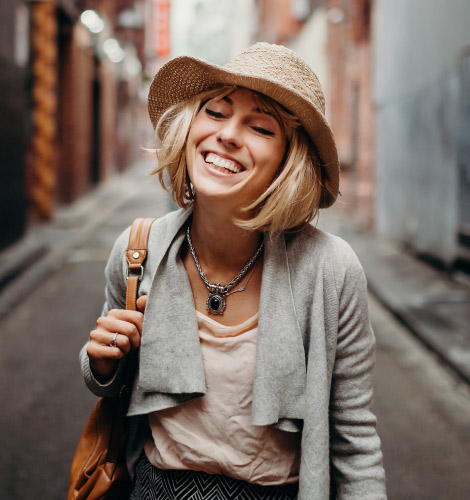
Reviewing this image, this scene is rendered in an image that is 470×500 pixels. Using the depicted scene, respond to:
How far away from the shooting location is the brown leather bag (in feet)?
5.32

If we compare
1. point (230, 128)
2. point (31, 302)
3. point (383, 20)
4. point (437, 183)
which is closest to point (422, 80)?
Result: point (437, 183)

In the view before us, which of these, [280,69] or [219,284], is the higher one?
[280,69]

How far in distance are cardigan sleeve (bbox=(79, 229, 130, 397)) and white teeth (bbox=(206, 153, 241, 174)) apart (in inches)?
13.8

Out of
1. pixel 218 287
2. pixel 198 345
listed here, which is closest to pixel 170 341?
pixel 198 345

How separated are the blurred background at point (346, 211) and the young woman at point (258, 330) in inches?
18.4

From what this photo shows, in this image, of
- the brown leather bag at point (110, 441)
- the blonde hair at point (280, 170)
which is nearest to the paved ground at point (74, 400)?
the brown leather bag at point (110, 441)

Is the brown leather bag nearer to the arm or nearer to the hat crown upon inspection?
the arm

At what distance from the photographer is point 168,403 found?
1570 millimetres

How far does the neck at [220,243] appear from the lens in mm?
1657

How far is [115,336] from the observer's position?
1.55m

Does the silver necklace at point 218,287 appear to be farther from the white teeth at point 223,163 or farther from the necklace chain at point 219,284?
the white teeth at point 223,163

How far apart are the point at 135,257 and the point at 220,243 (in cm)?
23

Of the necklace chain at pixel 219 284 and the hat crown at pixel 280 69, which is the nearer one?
the hat crown at pixel 280 69

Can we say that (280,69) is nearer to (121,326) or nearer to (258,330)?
(258,330)
